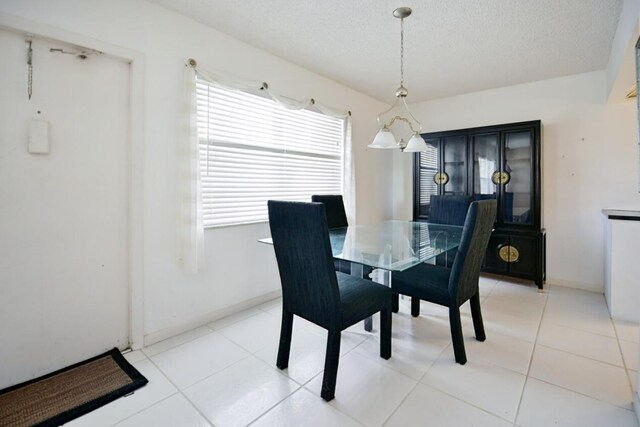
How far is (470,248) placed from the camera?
72.6 inches

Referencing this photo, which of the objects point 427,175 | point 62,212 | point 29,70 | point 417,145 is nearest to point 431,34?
point 417,145

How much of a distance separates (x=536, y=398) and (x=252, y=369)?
160 centimetres

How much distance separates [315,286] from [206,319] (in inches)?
53.5

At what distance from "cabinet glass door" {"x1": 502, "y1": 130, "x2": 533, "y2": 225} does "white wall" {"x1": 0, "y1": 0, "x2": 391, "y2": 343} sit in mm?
2657

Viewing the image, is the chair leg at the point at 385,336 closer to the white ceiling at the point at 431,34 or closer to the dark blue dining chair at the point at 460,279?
the dark blue dining chair at the point at 460,279

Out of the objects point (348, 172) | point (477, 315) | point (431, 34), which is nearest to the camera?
point (477, 315)

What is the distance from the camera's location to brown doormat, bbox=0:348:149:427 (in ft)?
4.77

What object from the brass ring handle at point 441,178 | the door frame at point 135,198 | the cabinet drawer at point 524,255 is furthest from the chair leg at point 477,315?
the door frame at point 135,198

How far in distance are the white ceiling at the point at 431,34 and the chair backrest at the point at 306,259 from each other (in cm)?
155

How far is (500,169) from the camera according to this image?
3426 millimetres

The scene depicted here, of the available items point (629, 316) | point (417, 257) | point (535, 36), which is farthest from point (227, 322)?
point (535, 36)

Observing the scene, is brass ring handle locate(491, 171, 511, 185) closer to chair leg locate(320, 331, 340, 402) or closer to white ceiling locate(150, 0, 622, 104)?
white ceiling locate(150, 0, 622, 104)

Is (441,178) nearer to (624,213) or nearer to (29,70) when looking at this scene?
(624,213)

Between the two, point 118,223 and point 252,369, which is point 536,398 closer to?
point 252,369
